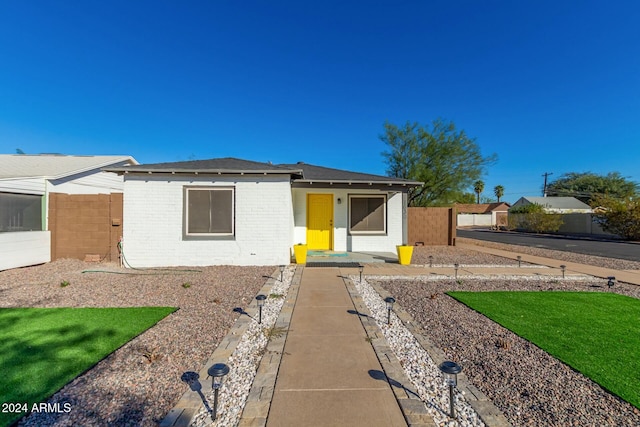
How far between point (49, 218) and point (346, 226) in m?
9.32

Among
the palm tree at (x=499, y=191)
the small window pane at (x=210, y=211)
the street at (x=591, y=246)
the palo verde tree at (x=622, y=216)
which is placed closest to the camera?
the small window pane at (x=210, y=211)

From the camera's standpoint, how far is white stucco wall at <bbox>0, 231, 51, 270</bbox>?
23.6 ft

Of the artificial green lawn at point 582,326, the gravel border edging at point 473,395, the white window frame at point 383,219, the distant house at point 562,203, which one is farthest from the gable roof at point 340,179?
the distant house at point 562,203

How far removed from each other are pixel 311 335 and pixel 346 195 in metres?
7.36

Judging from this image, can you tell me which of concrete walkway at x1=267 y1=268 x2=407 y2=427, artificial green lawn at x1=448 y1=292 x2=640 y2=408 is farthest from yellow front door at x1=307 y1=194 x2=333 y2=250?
concrete walkway at x1=267 y1=268 x2=407 y2=427

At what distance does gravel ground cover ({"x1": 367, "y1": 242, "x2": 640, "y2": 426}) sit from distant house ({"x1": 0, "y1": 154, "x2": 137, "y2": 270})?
29.5 ft

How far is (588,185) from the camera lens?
5188 centimetres

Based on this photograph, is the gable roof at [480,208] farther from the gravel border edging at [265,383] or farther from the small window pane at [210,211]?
the gravel border edging at [265,383]

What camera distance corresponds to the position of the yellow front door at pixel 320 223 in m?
10.7

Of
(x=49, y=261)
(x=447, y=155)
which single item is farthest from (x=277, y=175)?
(x=447, y=155)

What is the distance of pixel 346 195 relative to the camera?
10609mm

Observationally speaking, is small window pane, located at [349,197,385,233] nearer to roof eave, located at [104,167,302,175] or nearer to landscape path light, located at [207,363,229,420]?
roof eave, located at [104,167,302,175]

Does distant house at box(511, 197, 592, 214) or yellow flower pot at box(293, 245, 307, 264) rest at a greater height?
distant house at box(511, 197, 592, 214)

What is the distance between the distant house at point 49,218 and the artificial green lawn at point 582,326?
10.00 metres
